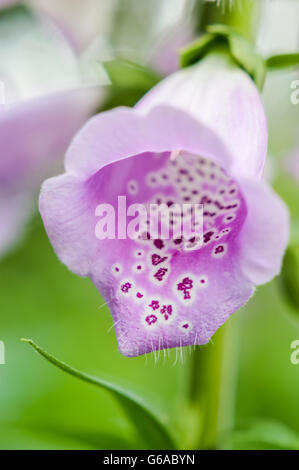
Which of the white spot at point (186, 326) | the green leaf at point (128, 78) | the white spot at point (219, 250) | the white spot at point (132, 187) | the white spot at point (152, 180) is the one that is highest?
the green leaf at point (128, 78)

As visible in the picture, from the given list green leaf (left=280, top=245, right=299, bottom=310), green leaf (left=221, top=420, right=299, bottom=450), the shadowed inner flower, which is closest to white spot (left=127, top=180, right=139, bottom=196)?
the shadowed inner flower

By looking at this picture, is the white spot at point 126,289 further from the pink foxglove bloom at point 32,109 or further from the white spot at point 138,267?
the pink foxglove bloom at point 32,109

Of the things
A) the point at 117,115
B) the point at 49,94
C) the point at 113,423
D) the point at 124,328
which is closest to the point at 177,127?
the point at 117,115

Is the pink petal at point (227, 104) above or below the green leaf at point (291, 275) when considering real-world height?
above

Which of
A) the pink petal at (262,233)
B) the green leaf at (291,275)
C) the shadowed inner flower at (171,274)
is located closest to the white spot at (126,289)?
the shadowed inner flower at (171,274)

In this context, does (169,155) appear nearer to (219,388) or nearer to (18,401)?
(219,388)

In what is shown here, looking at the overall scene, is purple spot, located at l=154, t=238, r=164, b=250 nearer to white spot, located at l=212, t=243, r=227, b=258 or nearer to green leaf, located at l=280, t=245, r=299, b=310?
white spot, located at l=212, t=243, r=227, b=258
